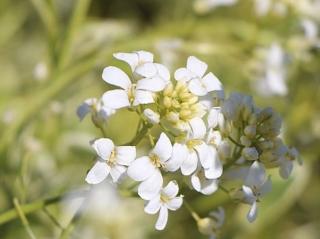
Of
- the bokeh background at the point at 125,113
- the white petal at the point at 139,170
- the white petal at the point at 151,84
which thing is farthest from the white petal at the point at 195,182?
the bokeh background at the point at 125,113

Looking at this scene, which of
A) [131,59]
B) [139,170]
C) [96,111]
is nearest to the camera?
[139,170]

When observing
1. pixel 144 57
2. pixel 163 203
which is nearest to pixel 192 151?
pixel 163 203

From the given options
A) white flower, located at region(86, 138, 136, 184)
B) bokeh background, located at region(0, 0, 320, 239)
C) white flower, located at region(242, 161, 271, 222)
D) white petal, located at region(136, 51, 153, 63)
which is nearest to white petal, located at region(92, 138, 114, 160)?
white flower, located at region(86, 138, 136, 184)

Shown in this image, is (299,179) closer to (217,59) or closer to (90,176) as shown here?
(217,59)

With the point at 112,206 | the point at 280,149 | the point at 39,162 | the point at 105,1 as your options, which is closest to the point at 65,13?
the point at 105,1

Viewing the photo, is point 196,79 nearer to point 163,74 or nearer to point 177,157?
point 163,74

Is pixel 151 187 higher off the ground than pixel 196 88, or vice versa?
pixel 196 88
